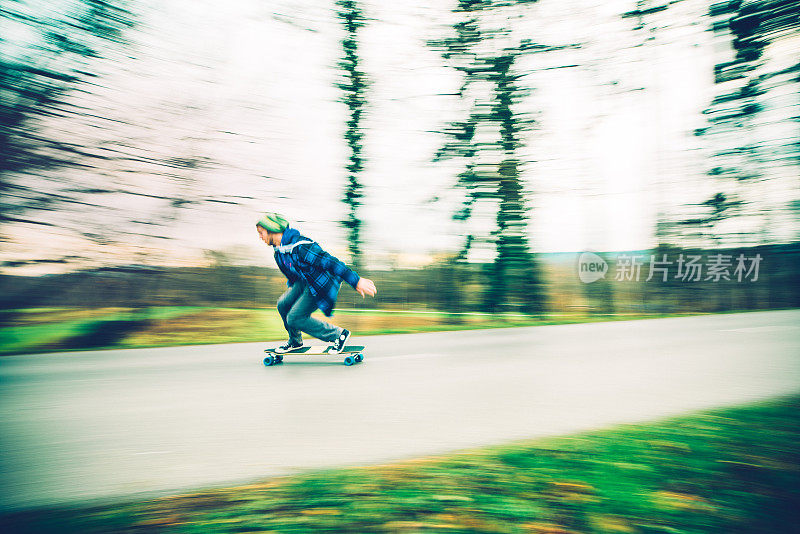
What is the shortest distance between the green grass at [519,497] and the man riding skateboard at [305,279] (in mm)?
3287

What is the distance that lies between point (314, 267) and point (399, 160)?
7610 mm

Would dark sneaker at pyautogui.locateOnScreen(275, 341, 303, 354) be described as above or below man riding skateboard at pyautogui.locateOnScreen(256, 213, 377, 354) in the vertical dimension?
below

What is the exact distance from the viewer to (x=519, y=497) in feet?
8.36

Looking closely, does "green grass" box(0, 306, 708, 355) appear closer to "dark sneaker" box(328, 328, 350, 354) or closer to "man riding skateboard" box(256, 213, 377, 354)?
"man riding skateboard" box(256, 213, 377, 354)

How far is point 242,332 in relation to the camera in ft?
33.0

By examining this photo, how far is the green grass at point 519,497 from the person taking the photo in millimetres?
2297

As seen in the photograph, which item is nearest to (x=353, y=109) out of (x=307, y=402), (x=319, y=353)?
(x=319, y=353)

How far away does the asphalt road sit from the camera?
3141 mm

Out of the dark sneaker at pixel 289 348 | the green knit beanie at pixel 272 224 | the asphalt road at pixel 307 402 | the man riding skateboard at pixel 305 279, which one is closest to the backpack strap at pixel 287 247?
the man riding skateboard at pixel 305 279

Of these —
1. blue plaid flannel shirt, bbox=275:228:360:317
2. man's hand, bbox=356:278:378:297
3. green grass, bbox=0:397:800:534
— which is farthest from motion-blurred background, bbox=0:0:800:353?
green grass, bbox=0:397:800:534

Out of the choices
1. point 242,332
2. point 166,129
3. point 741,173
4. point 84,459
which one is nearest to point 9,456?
point 84,459

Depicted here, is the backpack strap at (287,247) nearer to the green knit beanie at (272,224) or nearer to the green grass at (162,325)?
the green knit beanie at (272,224)

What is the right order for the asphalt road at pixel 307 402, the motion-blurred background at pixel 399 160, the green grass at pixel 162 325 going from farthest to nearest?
the motion-blurred background at pixel 399 160 → the green grass at pixel 162 325 → the asphalt road at pixel 307 402

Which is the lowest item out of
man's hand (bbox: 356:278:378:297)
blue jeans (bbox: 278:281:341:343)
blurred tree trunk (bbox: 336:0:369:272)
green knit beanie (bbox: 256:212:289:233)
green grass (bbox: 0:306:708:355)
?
green grass (bbox: 0:306:708:355)
